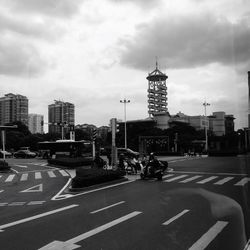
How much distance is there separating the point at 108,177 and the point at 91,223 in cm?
961

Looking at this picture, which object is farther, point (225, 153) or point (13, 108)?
point (13, 108)

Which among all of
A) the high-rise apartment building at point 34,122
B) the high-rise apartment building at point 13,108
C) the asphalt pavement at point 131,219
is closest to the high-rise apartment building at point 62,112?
the high-rise apartment building at point 13,108

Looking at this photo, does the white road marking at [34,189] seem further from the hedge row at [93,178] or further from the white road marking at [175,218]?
the white road marking at [175,218]

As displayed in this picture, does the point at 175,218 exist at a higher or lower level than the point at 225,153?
lower

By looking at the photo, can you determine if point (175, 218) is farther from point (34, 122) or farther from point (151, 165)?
point (34, 122)

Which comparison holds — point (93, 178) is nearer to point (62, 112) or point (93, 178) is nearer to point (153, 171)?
point (153, 171)

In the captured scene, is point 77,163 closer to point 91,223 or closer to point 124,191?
point 124,191

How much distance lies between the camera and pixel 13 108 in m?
118

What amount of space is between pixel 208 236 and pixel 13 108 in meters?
118

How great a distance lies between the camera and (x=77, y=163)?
3159 centimetres

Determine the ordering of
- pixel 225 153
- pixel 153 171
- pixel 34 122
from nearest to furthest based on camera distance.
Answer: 1. pixel 153 171
2. pixel 225 153
3. pixel 34 122

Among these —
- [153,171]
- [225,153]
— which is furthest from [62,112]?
[153,171]

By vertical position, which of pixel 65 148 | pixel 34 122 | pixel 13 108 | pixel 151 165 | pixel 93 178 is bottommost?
pixel 93 178

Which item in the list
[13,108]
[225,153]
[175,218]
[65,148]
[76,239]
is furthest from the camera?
[13,108]
